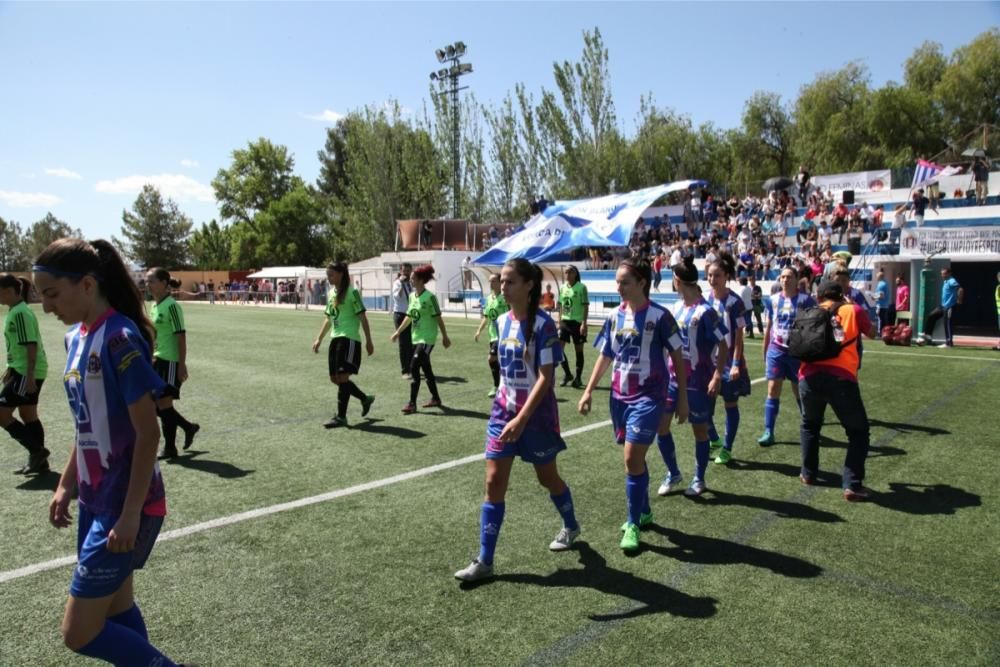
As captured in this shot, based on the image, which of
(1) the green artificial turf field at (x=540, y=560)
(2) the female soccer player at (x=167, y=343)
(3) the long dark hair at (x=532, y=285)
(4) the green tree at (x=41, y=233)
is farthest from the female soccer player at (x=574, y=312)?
(4) the green tree at (x=41, y=233)

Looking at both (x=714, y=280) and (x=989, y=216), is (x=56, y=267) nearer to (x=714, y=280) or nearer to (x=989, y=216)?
(x=714, y=280)

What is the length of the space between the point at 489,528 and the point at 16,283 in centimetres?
526

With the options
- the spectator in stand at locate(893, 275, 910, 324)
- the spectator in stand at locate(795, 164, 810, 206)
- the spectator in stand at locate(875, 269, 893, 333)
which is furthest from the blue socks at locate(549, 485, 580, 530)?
the spectator in stand at locate(795, 164, 810, 206)

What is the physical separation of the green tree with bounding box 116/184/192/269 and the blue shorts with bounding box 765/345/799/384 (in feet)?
268

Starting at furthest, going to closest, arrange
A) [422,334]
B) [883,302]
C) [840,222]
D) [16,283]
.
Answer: [840,222], [883,302], [422,334], [16,283]

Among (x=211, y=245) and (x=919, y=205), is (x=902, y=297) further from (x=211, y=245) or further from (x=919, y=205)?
(x=211, y=245)

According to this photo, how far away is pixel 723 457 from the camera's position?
6516mm

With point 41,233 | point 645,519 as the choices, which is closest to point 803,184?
point 645,519

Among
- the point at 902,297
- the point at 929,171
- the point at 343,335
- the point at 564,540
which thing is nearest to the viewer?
the point at 564,540

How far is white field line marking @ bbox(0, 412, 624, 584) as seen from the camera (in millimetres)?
4312

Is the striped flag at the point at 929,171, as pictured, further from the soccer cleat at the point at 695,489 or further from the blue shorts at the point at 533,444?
the blue shorts at the point at 533,444

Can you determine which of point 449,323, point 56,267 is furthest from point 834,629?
point 449,323

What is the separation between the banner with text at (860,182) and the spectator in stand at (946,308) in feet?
42.7

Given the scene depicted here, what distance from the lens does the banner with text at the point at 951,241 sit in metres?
17.2
